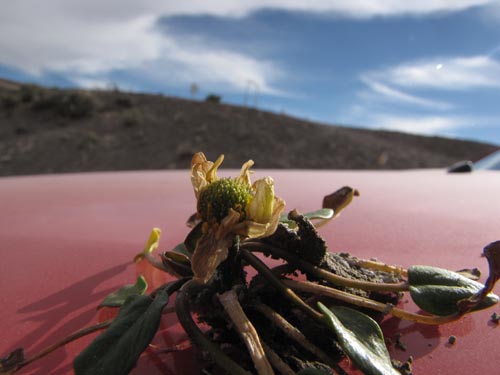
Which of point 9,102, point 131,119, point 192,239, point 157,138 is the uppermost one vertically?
point 9,102

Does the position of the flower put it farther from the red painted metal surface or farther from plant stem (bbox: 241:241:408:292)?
the red painted metal surface

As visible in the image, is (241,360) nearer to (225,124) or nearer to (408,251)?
(408,251)

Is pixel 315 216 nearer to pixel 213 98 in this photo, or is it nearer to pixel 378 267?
pixel 378 267

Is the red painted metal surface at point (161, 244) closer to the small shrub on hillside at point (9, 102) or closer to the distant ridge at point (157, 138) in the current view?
the distant ridge at point (157, 138)

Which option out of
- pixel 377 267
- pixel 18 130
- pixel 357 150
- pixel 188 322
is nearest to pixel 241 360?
pixel 188 322

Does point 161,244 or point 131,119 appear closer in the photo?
point 161,244

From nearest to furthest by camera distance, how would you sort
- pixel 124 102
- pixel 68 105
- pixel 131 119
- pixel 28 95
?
pixel 131 119 < pixel 68 105 < pixel 28 95 < pixel 124 102

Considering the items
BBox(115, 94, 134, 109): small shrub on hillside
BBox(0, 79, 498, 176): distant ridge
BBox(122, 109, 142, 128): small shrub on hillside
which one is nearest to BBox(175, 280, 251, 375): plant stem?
BBox(0, 79, 498, 176): distant ridge

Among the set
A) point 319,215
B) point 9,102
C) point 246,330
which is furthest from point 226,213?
point 9,102
